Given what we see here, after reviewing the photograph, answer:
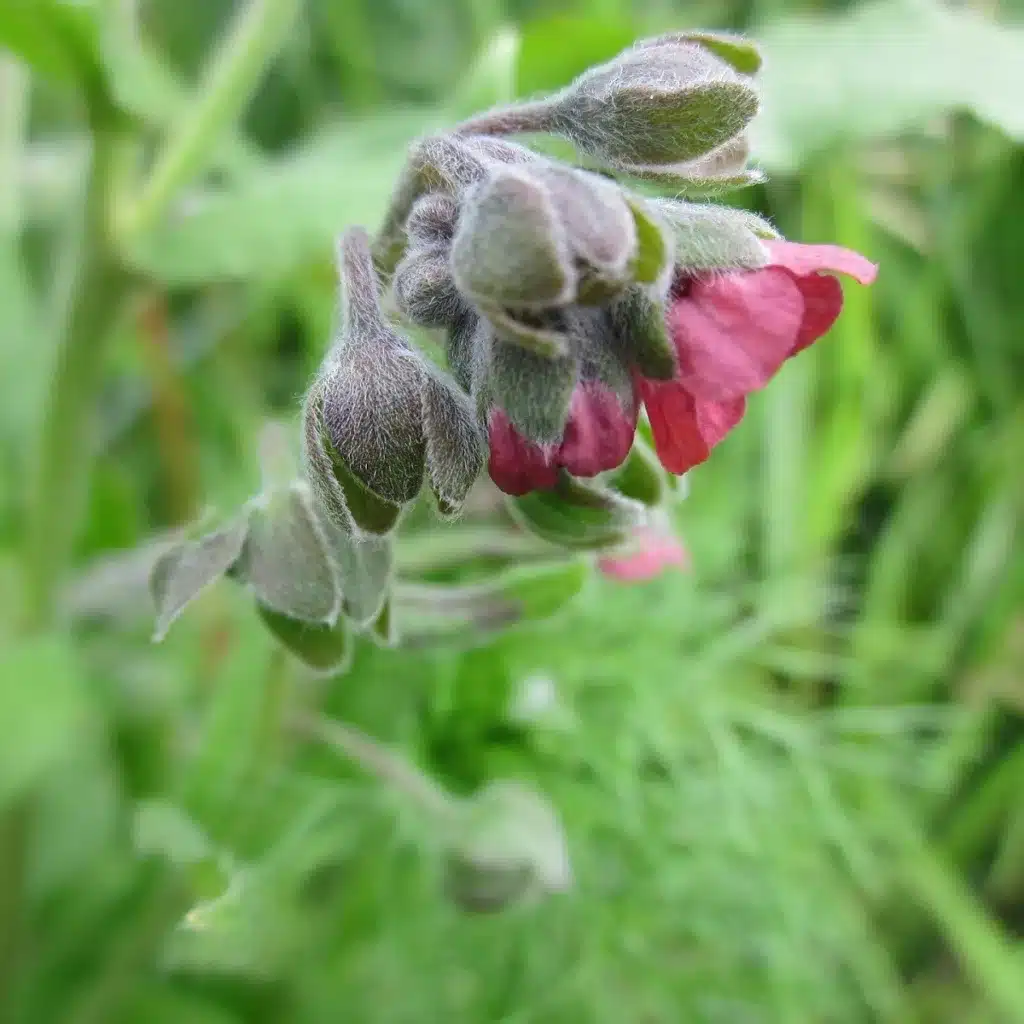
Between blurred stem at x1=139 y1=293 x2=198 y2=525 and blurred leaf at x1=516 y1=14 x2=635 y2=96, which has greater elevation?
blurred leaf at x1=516 y1=14 x2=635 y2=96

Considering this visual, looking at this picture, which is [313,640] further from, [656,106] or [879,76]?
[879,76]

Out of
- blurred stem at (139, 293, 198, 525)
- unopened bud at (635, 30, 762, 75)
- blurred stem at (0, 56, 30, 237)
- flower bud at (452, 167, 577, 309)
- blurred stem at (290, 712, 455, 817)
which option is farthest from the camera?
blurred stem at (139, 293, 198, 525)

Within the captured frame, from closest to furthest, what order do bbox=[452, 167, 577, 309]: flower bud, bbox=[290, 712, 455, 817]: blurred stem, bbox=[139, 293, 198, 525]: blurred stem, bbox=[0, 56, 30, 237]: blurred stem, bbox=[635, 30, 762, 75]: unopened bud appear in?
1. bbox=[452, 167, 577, 309]: flower bud
2. bbox=[635, 30, 762, 75]: unopened bud
3. bbox=[290, 712, 455, 817]: blurred stem
4. bbox=[0, 56, 30, 237]: blurred stem
5. bbox=[139, 293, 198, 525]: blurred stem

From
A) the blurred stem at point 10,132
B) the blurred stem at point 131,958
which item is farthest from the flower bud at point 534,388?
the blurred stem at point 10,132

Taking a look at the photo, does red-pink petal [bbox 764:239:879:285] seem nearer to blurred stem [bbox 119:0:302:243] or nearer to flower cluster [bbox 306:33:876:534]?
flower cluster [bbox 306:33:876:534]

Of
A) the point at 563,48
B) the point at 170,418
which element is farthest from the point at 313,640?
the point at 170,418

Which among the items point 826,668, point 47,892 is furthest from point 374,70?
point 47,892

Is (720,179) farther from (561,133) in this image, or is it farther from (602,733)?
(602,733)

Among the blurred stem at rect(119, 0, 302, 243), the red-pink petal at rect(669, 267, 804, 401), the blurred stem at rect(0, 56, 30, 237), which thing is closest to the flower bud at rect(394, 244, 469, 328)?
the red-pink petal at rect(669, 267, 804, 401)
